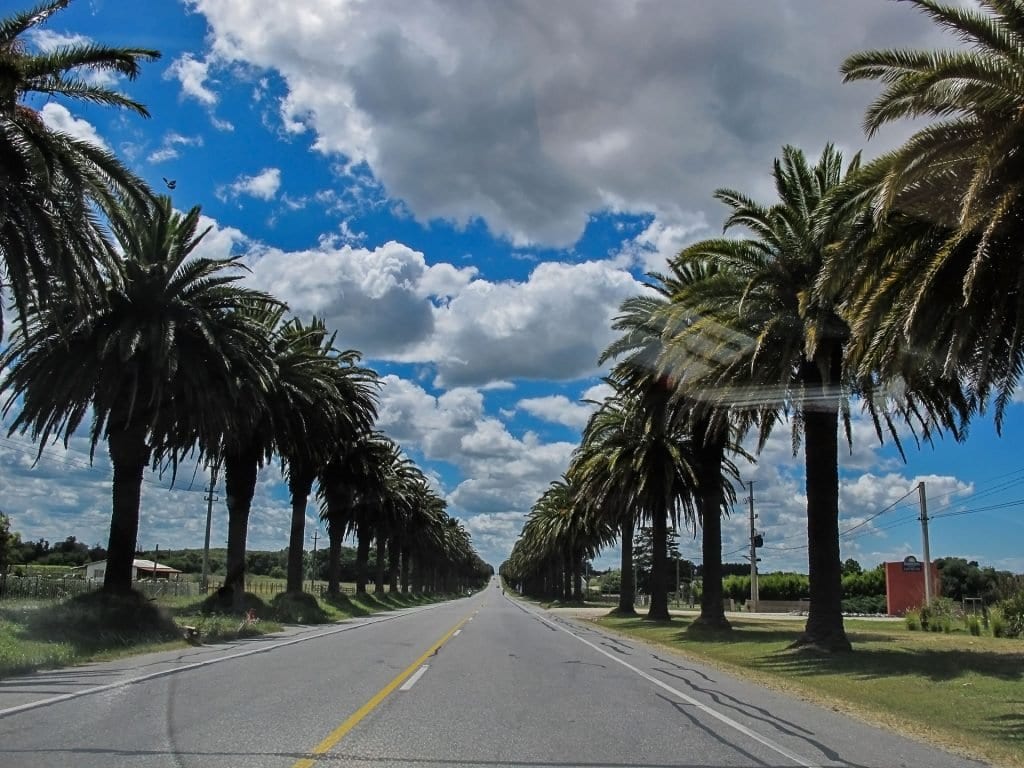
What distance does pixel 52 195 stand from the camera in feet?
54.4

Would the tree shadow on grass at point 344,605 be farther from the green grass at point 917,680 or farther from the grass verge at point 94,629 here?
the green grass at point 917,680

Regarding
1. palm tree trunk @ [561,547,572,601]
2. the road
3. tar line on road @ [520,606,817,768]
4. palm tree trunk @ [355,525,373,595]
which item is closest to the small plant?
the road

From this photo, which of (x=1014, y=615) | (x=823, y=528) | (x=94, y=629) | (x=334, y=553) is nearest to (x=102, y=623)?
(x=94, y=629)

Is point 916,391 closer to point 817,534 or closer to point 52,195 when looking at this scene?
point 817,534

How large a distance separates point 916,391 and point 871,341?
4.32 meters

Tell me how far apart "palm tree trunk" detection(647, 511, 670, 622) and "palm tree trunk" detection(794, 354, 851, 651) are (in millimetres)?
17239

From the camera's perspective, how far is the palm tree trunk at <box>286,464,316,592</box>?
1667 inches

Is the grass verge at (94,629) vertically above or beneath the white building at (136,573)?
above

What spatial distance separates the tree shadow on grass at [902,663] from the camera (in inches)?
643

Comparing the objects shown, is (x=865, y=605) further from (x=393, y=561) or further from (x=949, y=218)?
(x=949, y=218)

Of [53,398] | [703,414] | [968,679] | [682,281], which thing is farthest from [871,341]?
[53,398]

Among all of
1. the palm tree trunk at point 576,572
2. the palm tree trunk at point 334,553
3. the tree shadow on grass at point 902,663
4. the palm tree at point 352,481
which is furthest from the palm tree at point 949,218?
the palm tree trunk at point 576,572

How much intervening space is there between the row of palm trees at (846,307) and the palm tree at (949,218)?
29 millimetres

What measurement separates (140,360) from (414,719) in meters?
17.4
